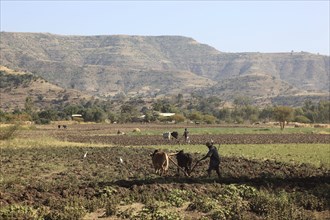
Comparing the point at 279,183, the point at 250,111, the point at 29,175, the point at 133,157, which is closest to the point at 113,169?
the point at 29,175

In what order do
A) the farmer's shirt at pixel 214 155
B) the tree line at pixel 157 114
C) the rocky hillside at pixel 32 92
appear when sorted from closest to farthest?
the farmer's shirt at pixel 214 155 < the tree line at pixel 157 114 < the rocky hillside at pixel 32 92

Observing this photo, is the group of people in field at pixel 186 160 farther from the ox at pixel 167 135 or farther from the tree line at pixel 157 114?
the tree line at pixel 157 114

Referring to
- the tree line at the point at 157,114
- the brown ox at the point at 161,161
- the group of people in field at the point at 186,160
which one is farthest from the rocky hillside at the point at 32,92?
the group of people in field at the point at 186,160

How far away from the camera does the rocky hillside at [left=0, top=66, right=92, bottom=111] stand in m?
136

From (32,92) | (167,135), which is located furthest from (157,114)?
(167,135)

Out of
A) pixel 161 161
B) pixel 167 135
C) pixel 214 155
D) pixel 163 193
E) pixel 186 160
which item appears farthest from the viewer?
pixel 167 135

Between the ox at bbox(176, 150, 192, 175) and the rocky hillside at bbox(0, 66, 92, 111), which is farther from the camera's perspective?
the rocky hillside at bbox(0, 66, 92, 111)

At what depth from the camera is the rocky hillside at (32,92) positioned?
445 feet

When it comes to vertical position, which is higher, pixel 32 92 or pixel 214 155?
pixel 214 155

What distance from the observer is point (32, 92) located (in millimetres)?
141875

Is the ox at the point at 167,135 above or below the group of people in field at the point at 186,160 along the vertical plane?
below

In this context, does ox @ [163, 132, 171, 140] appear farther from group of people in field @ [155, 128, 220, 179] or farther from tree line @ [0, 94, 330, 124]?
tree line @ [0, 94, 330, 124]

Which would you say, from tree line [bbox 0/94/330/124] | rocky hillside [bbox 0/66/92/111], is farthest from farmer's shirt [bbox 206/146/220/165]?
rocky hillside [bbox 0/66/92/111]

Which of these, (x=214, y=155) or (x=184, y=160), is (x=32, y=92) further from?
(x=214, y=155)
